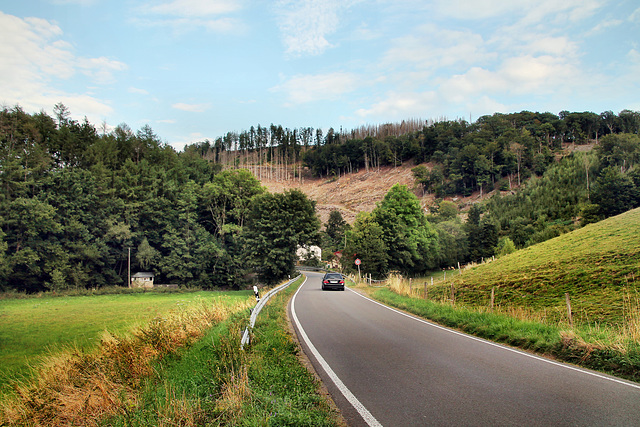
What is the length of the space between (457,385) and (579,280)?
1757 centimetres

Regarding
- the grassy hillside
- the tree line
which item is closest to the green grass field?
the grassy hillside

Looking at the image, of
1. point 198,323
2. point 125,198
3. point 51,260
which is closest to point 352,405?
point 198,323

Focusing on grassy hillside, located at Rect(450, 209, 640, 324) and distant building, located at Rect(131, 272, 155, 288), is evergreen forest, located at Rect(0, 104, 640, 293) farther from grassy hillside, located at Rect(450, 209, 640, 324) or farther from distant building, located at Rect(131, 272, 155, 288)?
grassy hillside, located at Rect(450, 209, 640, 324)

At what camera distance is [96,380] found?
635 cm

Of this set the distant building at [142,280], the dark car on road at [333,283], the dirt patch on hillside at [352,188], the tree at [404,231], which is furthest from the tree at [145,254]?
the dirt patch on hillside at [352,188]

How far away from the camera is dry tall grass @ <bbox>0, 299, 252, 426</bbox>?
5707mm

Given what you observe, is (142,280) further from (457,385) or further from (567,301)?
(457,385)

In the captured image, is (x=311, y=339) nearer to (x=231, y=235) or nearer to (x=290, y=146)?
(x=231, y=235)

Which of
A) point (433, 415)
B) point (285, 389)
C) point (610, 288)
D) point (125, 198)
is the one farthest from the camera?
point (125, 198)

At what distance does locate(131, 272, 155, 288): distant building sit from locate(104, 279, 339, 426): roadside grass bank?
5540 cm

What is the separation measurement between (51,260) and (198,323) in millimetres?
51778

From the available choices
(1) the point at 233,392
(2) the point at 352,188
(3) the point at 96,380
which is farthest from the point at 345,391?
(2) the point at 352,188

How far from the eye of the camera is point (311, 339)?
992 centimetres

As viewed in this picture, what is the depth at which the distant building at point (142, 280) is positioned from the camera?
187ft
